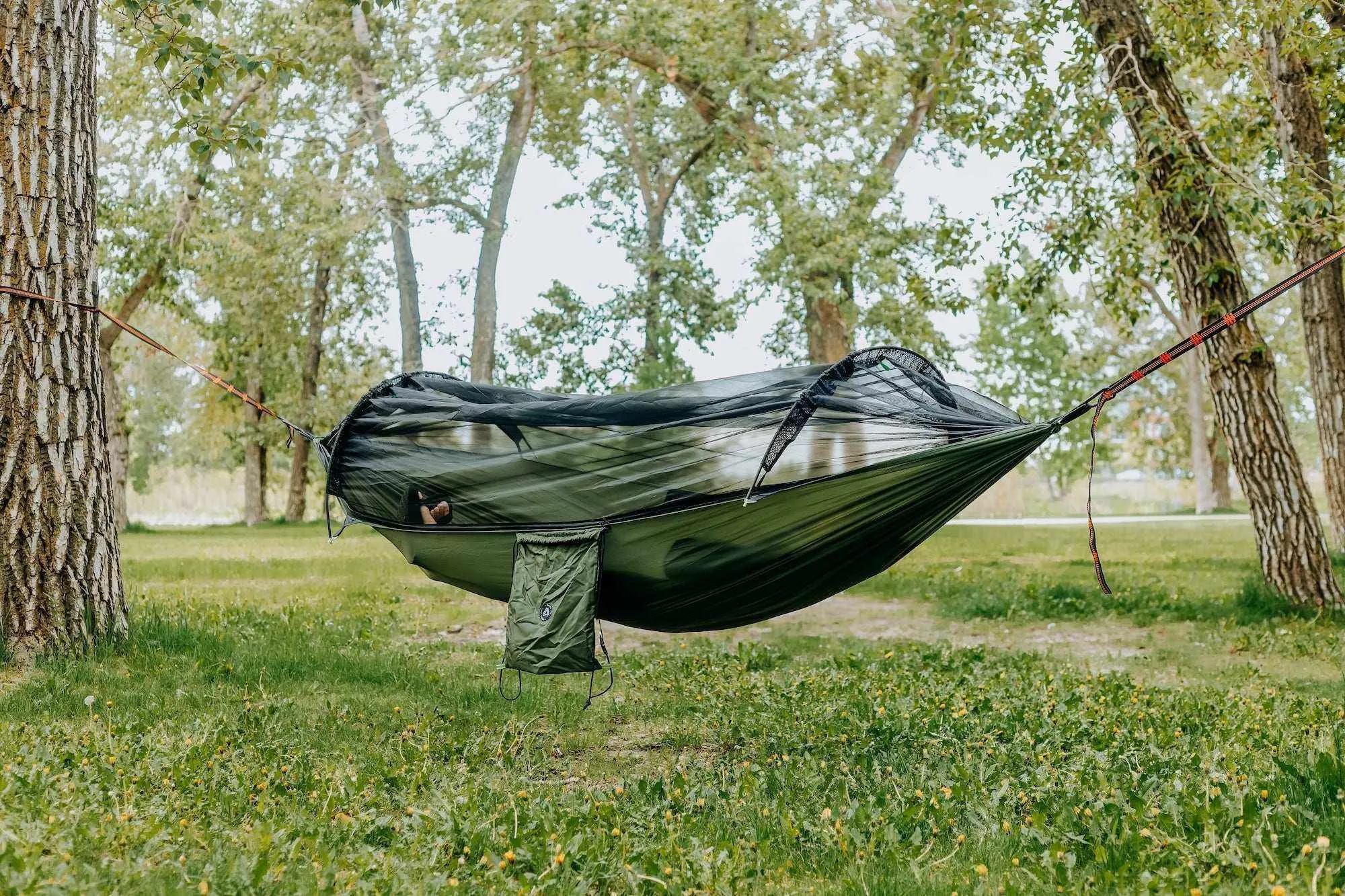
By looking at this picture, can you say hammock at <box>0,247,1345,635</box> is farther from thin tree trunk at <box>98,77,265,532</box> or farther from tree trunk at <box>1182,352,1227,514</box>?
tree trunk at <box>1182,352,1227,514</box>

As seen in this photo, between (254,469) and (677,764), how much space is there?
22.2 metres

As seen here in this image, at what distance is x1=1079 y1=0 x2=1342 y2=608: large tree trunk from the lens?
7.22 meters

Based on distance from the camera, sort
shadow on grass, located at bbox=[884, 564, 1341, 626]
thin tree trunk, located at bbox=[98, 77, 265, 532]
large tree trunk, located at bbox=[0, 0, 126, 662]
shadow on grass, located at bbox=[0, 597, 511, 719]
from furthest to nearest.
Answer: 1. thin tree trunk, located at bbox=[98, 77, 265, 532]
2. shadow on grass, located at bbox=[884, 564, 1341, 626]
3. large tree trunk, located at bbox=[0, 0, 126, 662]
4. shadow on grass, located at bbox=[0, 597, 511, 719]

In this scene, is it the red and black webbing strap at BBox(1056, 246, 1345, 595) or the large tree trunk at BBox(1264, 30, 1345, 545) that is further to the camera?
the large tree trunk at BBox(1264, 30, 1345, 545)

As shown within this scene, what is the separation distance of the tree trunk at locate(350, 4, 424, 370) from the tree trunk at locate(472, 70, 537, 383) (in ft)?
3.85

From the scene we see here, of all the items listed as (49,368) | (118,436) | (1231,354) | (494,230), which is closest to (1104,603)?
(1231,354)

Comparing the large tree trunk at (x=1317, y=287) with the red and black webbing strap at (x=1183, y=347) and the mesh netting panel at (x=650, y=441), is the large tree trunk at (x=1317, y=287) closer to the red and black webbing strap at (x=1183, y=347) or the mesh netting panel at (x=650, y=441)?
the red and black webbing strap at (x=1183, y=347)


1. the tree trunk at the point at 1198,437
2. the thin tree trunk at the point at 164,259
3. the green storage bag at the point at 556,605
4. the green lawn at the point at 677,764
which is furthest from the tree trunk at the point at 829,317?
the tree trunk at the point at 1198,437

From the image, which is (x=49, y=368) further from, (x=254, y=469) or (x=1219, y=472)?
(x=1219, y=472)

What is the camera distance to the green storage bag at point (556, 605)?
12.5 feet

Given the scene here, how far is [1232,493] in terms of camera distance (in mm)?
40750

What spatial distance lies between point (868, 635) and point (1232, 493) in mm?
38223

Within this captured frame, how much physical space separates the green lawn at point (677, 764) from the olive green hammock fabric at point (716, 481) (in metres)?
0.65

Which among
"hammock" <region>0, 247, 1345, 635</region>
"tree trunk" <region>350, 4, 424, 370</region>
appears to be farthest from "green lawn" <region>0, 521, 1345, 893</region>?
"tree trunk" <region>350, 4, 424, 370</region>
